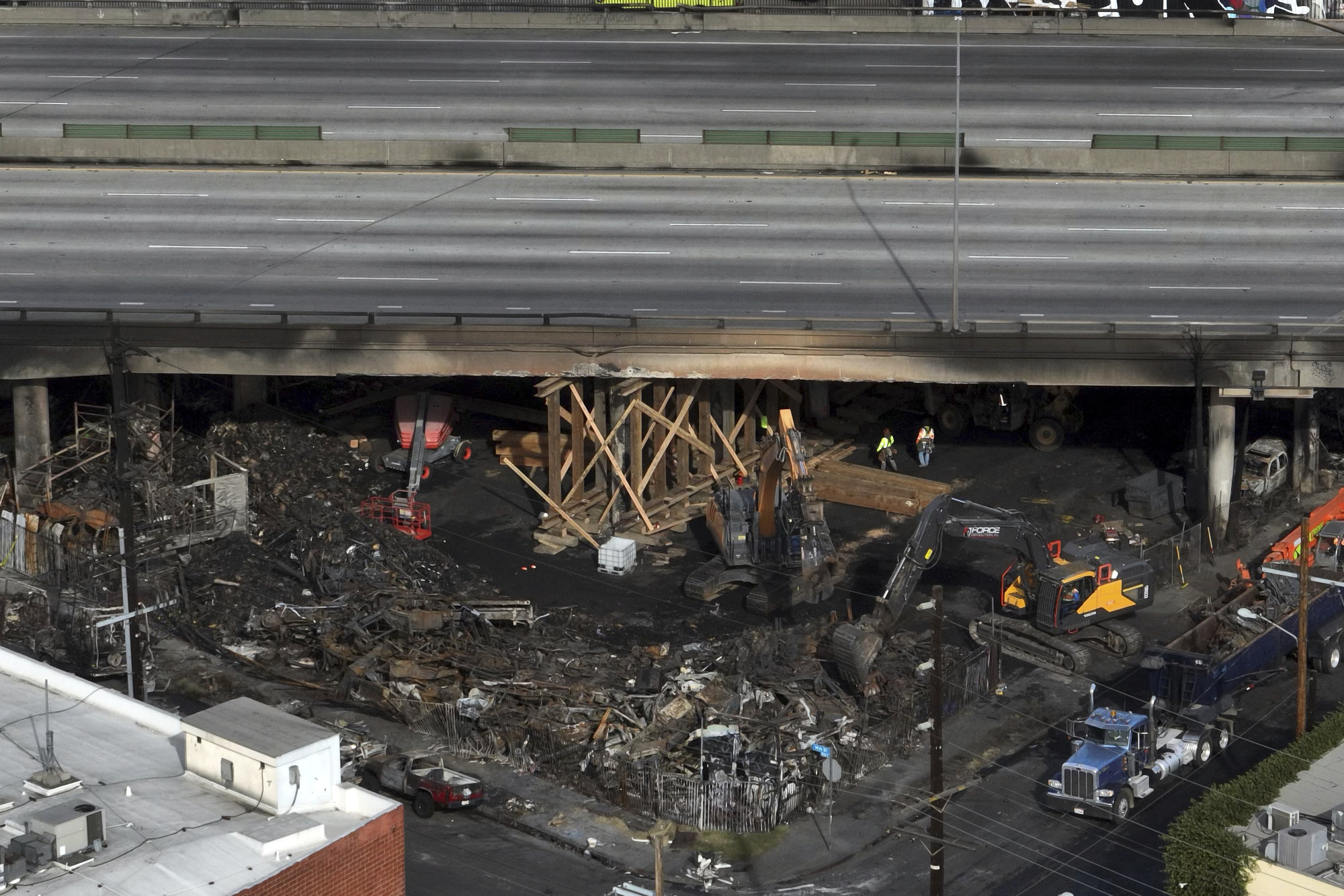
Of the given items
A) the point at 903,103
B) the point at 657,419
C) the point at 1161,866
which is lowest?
the point at 1161,866

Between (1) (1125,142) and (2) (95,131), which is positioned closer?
(1) (1125,142)

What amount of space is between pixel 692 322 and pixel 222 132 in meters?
23.1

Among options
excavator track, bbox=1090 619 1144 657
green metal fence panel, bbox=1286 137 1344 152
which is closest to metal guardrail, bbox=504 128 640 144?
green metal fence panel, bbox=1286 137 1344 152

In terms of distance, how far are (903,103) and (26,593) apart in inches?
1468

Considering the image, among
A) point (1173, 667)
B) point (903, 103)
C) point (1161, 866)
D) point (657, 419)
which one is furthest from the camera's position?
point (903, 103)

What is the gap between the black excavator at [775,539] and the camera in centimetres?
5597

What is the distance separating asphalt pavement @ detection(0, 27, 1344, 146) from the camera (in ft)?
250

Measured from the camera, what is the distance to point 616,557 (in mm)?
58469

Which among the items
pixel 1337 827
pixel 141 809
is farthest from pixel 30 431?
pixel 1337 827

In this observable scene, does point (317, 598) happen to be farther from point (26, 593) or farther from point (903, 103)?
point (903, 103)

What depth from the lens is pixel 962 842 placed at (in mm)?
43688

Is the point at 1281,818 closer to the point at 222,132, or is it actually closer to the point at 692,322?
the point at 692,322

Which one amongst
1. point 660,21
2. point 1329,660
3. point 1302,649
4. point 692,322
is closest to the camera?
point 1302,649

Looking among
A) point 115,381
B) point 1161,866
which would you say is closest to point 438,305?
point 115,381
